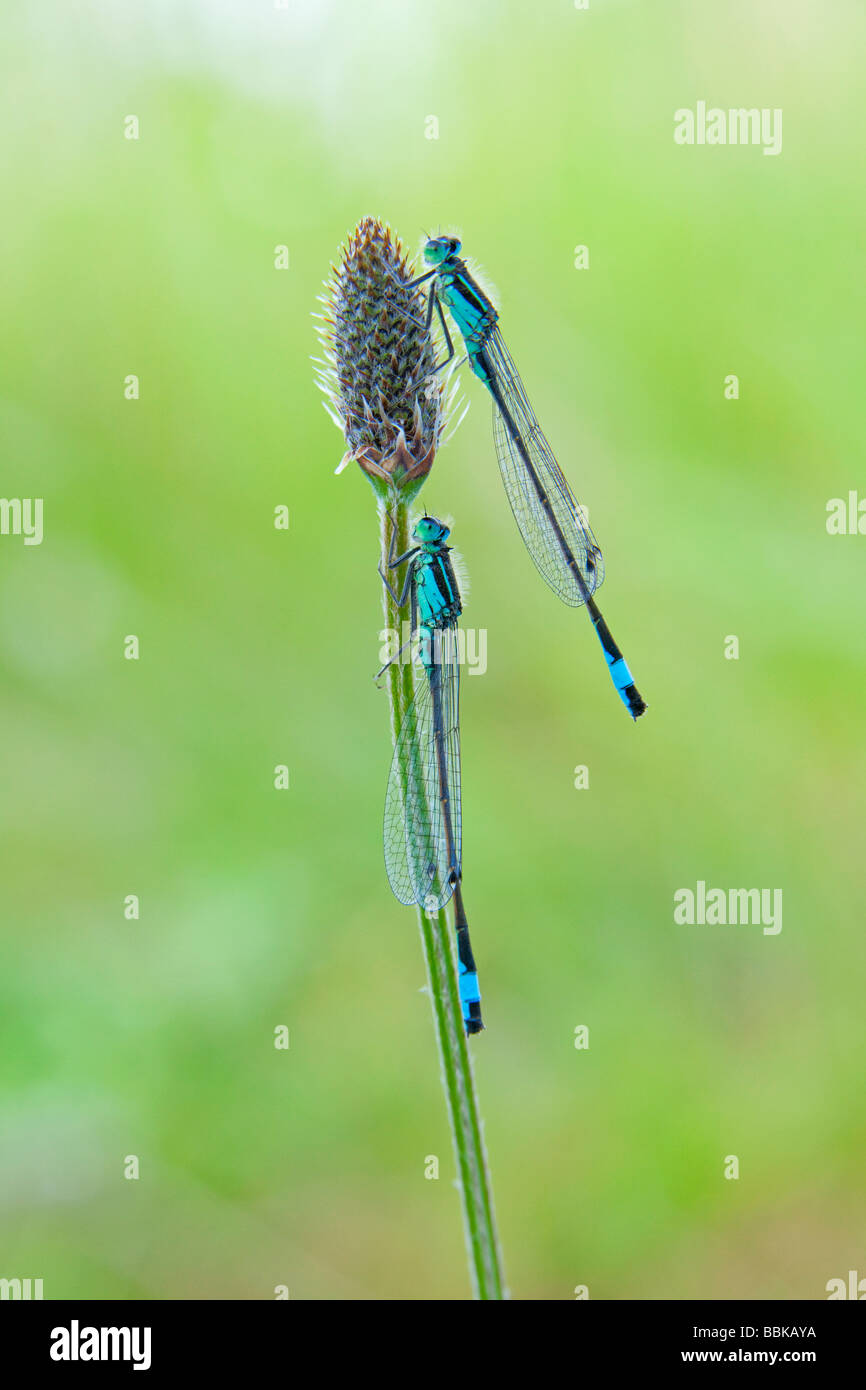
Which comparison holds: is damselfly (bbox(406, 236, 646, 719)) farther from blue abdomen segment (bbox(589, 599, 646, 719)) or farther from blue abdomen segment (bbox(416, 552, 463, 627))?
blue abdomen segment (bbox(416, 552, 463, 627))

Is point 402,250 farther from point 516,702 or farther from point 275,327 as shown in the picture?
point 275,327

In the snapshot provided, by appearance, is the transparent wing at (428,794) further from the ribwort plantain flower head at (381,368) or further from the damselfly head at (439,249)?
the damselfly head at (439,249)

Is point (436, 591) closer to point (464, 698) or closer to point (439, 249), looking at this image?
point (439, 249)

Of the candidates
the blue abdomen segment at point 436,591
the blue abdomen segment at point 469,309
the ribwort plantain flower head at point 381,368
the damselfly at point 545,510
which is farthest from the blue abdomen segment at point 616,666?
the ribwort plantain flower head at point 381,368

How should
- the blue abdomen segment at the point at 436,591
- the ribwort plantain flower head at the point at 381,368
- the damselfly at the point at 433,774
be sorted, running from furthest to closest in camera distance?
the blue abdomen segment at the point at 436,591, the damselfly at the point at 433,774, the ribwort plantain flower head at the point at 381,368

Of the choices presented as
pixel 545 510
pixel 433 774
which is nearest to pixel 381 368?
pixel 433 774

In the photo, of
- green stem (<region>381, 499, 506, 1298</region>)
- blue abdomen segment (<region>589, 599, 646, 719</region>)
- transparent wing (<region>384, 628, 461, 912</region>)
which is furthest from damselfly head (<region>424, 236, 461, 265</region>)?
green stem (<region>381, 499, 506, 1298</region>)
